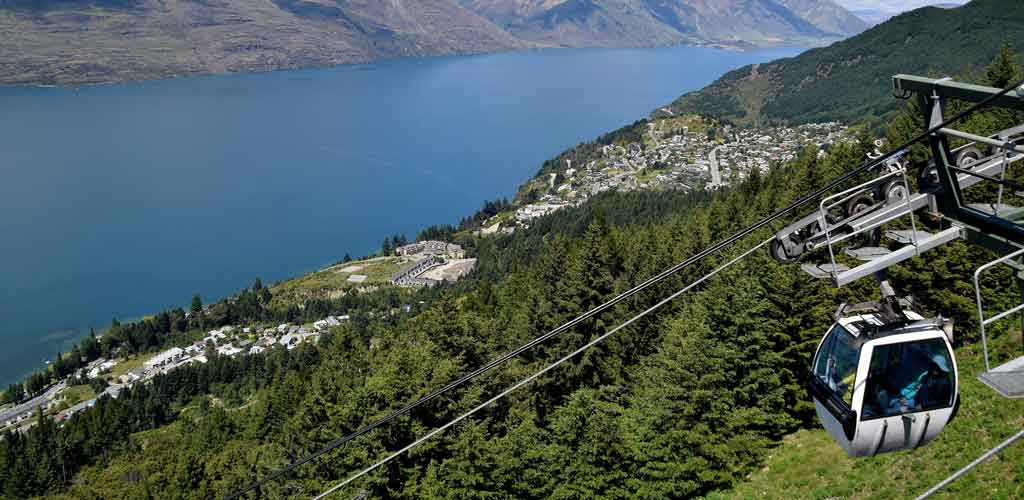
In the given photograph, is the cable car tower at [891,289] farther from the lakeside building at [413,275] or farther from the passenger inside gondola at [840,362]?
the lakeside building at [413,275]

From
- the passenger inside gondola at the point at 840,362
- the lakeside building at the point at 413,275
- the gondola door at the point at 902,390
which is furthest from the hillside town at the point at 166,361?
the gondola door at the point at 902,390

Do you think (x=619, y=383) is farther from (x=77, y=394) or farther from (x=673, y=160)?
(x=673, y=160)

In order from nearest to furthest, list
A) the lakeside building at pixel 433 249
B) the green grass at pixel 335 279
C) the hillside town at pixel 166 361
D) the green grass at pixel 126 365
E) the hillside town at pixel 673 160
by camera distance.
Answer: the hillside town at pixel 166 361
the green grass at pixel 126 365
the green grass at pixel 335 279
the lakeside building at pixel 433 249
the hillside town at pixel 673 160

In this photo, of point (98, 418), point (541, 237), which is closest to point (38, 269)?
point (98, 418)

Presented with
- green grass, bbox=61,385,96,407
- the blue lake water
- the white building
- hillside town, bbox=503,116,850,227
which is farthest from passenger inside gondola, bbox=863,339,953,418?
hillside town, bbox=503,116,850,227

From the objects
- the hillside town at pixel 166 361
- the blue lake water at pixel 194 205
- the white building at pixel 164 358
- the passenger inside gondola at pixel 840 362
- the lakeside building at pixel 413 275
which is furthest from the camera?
the lakeside building at pixel 413 275

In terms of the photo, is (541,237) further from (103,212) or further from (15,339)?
(103,212)

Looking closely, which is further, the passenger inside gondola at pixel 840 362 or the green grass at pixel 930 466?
the green grass at pixel 930 466

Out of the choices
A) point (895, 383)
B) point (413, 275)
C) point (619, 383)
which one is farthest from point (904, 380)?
point (413, 275)
